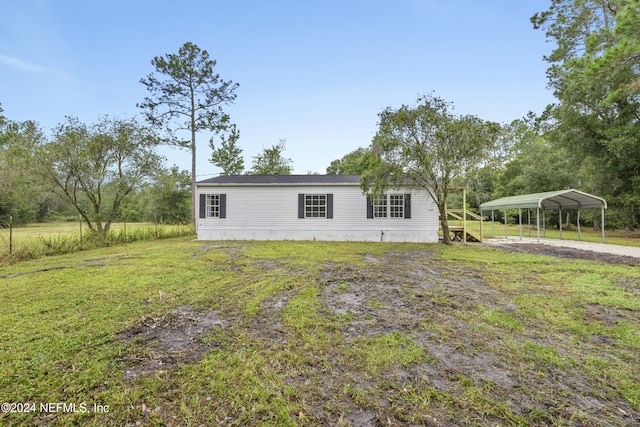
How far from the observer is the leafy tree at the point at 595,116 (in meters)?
13.4

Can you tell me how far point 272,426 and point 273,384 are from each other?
439 mm

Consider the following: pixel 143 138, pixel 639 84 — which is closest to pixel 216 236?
pixel 143 138

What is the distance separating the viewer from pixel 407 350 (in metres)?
2.75

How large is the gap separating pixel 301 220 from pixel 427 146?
6170mm

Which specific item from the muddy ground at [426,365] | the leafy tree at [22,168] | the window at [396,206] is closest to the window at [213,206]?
the leafy tree at [22,168]

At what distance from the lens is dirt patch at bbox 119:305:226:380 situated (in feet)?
8.21

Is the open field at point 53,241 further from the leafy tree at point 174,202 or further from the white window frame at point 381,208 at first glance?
the leafy tree at point 174,202

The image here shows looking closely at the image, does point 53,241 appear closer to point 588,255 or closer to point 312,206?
point 312,206

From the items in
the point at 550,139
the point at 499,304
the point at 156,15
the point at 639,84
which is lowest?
the point at 499,304

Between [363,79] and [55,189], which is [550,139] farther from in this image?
[55,189]

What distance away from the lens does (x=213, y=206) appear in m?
12.3

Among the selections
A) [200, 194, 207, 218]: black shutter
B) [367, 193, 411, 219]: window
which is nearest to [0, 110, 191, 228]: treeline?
[200, 194, 207, 218]: black shutter

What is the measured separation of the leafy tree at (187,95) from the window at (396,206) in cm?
1335

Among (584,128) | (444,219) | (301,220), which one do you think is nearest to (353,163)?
(584,128)
